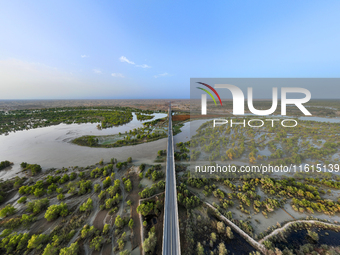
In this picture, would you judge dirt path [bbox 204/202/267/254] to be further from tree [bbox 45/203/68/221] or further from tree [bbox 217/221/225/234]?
tree [bbox 45/203/68/221]

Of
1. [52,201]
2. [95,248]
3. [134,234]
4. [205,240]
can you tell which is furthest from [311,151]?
[52,201]

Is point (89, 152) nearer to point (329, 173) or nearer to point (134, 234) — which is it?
point (134, 234)

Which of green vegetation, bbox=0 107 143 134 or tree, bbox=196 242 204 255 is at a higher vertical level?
green vegetation, bbox=0 107 143 134

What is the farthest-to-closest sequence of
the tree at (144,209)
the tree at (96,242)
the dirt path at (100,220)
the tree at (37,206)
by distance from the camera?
the tree at (37,206) → the tree at (144,209) → the dirt path at (100,220) → the tree at (96,242)

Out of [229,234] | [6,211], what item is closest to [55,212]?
[6,211]

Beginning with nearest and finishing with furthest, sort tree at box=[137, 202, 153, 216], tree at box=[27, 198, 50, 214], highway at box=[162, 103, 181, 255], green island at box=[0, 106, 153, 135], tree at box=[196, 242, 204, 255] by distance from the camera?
1. highway at box=[162, 103, 181, 255]
2. tree at box=[196, 242, 204, 255]
3. tree at box=[137, 202, 153, 216]
4. tree at box=[27, 198, 50, 214]
5. green island at box=[0, 106, 153, 135]

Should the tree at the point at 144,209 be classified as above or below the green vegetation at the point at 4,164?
below

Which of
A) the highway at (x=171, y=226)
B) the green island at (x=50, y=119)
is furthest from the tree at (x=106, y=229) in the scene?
the green island at (x=50, y=119)

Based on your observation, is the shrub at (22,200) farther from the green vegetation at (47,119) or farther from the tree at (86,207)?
the green vegetation at (47,119)

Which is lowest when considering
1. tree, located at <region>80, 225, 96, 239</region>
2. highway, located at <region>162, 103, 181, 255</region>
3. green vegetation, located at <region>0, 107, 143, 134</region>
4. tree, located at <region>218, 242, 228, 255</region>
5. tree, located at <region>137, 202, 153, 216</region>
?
tree, located at <region>218, 242, 228, 255</region>

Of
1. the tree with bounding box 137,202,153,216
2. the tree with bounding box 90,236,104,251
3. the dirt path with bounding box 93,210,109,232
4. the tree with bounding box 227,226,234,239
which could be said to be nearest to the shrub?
the dirt path with bounding box 93,210,109,232

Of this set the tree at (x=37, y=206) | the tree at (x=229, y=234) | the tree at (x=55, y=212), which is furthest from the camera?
the tree at (x=37, y=206)
